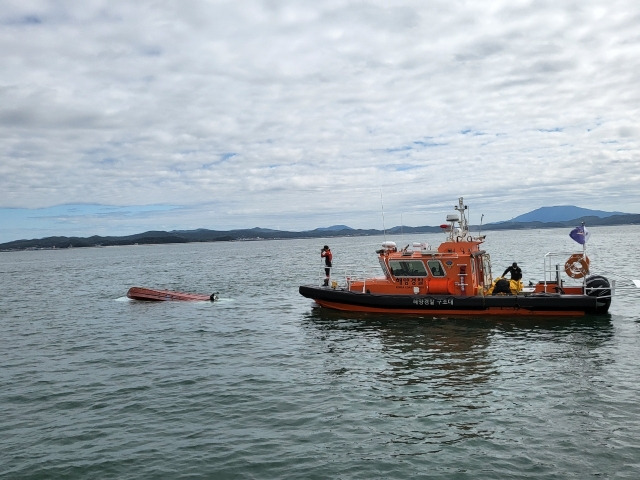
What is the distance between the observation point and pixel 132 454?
30.5ft

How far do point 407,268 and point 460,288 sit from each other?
7.71 ft

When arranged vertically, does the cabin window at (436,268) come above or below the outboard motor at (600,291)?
above

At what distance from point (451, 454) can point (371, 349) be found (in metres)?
7.76

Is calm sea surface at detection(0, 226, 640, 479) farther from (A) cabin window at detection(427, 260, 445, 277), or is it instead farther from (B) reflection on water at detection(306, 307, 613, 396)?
(A) cabin window at detection(427, 260, 445, 277)

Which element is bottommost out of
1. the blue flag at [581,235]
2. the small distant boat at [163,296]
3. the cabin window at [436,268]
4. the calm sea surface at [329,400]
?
the calm sea surface at [329,400]

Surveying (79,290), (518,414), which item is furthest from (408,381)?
(79,290)

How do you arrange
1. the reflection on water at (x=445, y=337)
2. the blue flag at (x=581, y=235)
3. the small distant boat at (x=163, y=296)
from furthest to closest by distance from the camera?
the small distant boat at (x=163, y=296) < the blue flag at (x=581, y=235) < the reflection on water at (x=445, y=337)

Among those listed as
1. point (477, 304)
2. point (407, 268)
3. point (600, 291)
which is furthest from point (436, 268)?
point (600, 291)

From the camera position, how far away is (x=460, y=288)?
21422 mm

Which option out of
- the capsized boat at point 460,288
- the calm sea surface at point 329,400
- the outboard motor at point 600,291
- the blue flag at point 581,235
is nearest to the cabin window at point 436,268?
the capsized boat at point 460,288

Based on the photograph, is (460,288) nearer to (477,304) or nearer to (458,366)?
(477,304)

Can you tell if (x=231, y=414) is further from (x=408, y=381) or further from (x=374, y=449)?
(x=408, y=381)

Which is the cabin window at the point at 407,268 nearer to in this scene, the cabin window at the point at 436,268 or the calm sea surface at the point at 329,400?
the cabin window at the point at 436,268

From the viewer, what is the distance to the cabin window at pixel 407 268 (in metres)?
21.8
